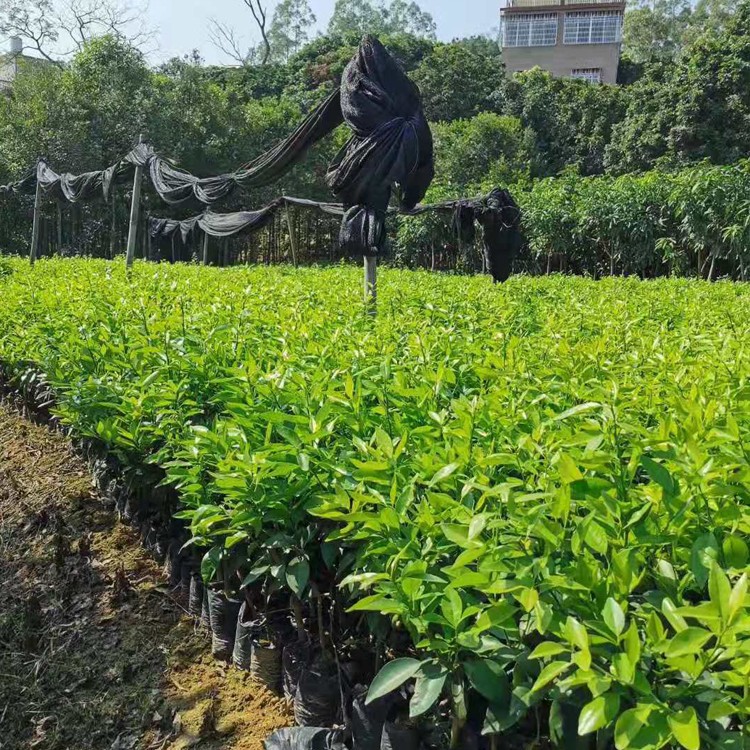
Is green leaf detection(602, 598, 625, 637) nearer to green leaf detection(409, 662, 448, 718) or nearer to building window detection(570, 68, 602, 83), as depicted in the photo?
green leaf detection(409, 662, 448, 718)

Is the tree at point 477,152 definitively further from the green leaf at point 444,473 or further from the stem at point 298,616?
the green leaf at point 444,473

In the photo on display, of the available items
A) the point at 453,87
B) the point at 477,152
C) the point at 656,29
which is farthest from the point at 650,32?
the point at 477,152

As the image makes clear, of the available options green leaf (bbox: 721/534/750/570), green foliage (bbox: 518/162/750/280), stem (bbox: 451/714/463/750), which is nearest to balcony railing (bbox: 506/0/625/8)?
green foliage (bbox: 518/162/750/280)

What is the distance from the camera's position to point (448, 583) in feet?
3.72

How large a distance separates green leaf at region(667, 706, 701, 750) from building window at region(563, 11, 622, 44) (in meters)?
44.0

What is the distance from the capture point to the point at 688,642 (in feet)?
2.81

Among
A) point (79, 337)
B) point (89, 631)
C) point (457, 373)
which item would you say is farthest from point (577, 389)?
point (79, 337)

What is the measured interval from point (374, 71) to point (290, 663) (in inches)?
137

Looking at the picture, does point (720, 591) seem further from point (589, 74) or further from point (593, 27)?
point (593, 27)

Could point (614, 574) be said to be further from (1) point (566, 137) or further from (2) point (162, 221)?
(1) point (566, 137)

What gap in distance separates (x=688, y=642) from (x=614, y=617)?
0.09 meters

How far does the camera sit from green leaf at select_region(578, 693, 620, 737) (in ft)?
2.82

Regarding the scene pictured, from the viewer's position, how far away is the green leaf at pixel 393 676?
110 cm

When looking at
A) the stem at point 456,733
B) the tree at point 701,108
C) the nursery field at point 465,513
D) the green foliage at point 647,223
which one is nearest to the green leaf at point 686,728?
the nursery field at point 465,513
